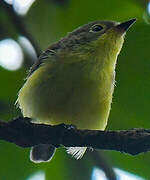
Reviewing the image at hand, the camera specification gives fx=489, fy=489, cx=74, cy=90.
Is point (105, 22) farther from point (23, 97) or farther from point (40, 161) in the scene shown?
point (40, 161)

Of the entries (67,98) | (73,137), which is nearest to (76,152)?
(67,98)

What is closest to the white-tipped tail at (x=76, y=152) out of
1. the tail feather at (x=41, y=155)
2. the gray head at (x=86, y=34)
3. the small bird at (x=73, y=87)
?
the small bird at (x=73, y=87)

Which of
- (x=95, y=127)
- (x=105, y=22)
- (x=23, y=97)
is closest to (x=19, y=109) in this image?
(x=23, y=97)

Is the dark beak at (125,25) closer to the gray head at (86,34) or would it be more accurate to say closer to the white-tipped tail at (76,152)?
the gray head at (86,34)

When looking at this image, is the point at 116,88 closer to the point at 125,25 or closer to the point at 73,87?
the point at 73,87

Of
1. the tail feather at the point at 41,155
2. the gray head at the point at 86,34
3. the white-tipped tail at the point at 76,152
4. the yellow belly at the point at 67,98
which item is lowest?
the white-tipped tail at the point at 76,152
